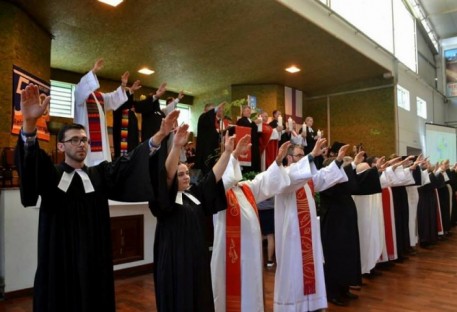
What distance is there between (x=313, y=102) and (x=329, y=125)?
3.25 feet

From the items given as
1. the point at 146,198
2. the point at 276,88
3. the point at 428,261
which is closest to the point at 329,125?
the point at 276,88

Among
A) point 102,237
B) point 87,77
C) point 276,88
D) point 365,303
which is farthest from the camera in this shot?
point 276,88

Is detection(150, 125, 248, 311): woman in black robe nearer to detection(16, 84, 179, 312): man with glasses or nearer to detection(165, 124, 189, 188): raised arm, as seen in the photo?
detection(165, 124, 189, 188): raised arm

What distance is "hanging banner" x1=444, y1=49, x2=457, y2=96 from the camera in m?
16.6

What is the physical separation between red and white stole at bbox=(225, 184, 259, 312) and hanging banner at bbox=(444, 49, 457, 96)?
16765mm

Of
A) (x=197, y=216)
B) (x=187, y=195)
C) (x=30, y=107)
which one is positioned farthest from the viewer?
(x=187, y=195)

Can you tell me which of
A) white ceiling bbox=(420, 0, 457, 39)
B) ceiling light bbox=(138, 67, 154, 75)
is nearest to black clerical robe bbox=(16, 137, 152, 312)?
ceiling light bbox=(138, 67, 154, 75)

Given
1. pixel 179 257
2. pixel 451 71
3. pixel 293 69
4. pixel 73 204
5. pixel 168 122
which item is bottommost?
pixel 179 257

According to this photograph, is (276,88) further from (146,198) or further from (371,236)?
(146,198)

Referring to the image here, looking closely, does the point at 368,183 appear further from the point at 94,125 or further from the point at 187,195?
the point at 94,125

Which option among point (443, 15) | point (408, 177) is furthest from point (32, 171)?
point (443, 15)

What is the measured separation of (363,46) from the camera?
959 centimetres

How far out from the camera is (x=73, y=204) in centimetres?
226

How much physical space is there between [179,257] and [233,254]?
938mm
